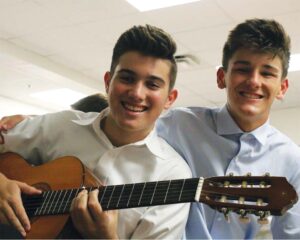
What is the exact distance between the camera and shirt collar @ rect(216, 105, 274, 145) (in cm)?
160

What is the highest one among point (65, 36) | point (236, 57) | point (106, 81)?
point (236, 57)

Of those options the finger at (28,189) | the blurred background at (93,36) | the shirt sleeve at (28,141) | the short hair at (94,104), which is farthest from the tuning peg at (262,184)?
the blurred background at (93,36)

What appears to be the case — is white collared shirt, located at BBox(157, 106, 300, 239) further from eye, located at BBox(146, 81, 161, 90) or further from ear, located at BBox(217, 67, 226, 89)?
eye, located at BBox(146, 81, 161, 90)

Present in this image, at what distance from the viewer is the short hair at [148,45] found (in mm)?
1580

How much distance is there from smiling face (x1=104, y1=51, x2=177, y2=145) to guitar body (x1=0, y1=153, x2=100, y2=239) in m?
0.21

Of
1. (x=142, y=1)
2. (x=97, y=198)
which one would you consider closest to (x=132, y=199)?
(x=97, y=198)

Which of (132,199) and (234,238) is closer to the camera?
(132,199)

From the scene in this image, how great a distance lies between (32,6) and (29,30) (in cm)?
58

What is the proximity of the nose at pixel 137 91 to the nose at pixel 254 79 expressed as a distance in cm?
34

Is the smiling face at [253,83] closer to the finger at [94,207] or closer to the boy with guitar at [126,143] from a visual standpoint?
the boy with guitar at [126,143]

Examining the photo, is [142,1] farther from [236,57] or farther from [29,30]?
[236,57]

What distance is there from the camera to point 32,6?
144 inches

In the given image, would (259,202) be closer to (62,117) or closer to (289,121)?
(62,117)

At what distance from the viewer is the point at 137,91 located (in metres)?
1.49
